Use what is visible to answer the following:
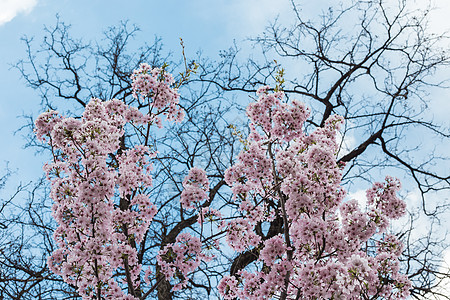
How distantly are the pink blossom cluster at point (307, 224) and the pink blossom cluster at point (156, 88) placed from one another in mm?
988

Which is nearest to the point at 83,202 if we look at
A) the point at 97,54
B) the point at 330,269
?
the point at 330,269

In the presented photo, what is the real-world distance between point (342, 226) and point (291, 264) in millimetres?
615

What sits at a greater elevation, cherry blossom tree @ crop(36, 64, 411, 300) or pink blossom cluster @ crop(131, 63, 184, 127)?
pink blossom cluster @ crop(131, 63, 184, 127)

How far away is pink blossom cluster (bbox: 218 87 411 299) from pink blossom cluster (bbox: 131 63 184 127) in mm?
988

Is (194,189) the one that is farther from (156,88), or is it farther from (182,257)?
(156,88)

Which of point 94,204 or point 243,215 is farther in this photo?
point 243,215

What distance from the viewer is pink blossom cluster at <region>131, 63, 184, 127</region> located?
4551mm

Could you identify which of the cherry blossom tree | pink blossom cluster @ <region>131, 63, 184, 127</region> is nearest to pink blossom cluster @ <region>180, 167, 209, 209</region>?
the cherry blossom tree

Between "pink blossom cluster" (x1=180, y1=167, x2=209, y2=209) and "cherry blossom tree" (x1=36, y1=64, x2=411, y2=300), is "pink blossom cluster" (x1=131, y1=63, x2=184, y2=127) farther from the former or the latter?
"pink blossom cluster" (x1=180, y1=167, x2=209, y2=209)

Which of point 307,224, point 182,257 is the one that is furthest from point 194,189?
point 307,224

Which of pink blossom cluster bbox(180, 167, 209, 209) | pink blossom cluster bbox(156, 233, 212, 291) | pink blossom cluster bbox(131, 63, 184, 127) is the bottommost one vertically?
pink blossom cluster bbox(156, 233, 212, 291)

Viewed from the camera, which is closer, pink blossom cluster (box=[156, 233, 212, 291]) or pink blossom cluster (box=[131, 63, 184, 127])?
pink blossom cluster (box=[156, 233, 212, 291])

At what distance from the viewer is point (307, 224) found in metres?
3.65

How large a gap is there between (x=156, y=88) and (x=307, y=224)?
2304 mm
